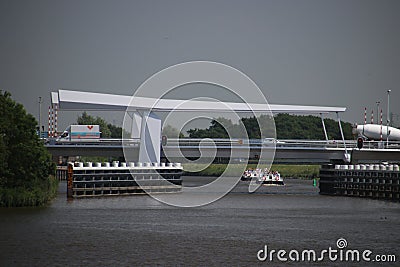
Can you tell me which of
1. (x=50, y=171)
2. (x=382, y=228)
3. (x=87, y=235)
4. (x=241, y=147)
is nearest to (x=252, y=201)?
(x=241, y=147)

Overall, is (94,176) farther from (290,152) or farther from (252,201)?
(290,152)

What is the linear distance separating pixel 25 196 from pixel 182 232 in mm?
12201

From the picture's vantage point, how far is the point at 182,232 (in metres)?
34.0

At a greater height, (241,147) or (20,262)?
(241,147)

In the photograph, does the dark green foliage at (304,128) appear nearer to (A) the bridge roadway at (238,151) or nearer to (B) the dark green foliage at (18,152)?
(A) the bridge roadway at (238,151)

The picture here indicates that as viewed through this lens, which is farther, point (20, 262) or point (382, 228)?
point (382, 228)

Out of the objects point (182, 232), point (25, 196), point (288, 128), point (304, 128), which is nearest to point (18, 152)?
point (25, 196)

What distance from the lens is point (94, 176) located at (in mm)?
53594

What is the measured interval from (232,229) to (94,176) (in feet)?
66.2

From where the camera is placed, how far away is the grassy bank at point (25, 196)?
4241cm

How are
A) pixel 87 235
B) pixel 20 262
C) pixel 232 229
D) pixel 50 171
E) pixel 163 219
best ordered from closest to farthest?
pixel 20 262 < pixel 87 235 < pixel 232 229 < pixel 163 219 < pixel 50 171

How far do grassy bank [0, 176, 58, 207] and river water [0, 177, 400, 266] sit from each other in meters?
0.78

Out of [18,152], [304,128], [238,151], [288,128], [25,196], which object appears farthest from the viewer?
[304,128]

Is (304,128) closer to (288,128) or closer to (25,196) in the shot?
(288,128)
